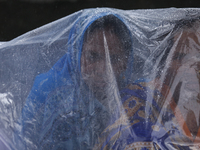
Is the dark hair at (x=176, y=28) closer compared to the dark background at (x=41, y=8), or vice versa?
the dark hair at (x=176, y=28)

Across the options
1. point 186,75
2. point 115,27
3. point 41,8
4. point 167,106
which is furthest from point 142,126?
point 41,8

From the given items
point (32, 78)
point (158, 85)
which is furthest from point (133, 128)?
point (32, 78)

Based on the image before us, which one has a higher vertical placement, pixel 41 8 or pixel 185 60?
pixel 41 8

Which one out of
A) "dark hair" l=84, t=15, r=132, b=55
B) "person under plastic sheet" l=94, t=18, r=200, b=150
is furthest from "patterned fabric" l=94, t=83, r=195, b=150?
"dark hair" l=84, t=15, r=132, b=55

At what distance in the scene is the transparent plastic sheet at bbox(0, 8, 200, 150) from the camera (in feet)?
2.67

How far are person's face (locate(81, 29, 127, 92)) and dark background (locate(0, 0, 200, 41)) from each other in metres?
2.00

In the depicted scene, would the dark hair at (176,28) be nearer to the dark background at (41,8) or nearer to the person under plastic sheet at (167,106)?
the person under plastic sheet at (167,106)

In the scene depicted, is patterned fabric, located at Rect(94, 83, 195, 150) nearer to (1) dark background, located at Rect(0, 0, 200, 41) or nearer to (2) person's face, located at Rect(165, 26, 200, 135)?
(2) person's face, located at Rect(165, 26, 200, 135)

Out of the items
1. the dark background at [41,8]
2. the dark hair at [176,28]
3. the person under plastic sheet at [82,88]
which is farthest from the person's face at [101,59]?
the dark background at [41,8]

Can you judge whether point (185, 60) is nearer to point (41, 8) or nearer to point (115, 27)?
point (115, 27)

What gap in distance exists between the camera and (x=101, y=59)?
0.86 m

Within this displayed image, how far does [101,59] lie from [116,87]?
0.37 ft

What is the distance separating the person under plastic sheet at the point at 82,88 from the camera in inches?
33.3

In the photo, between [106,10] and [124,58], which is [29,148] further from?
[106,10]
